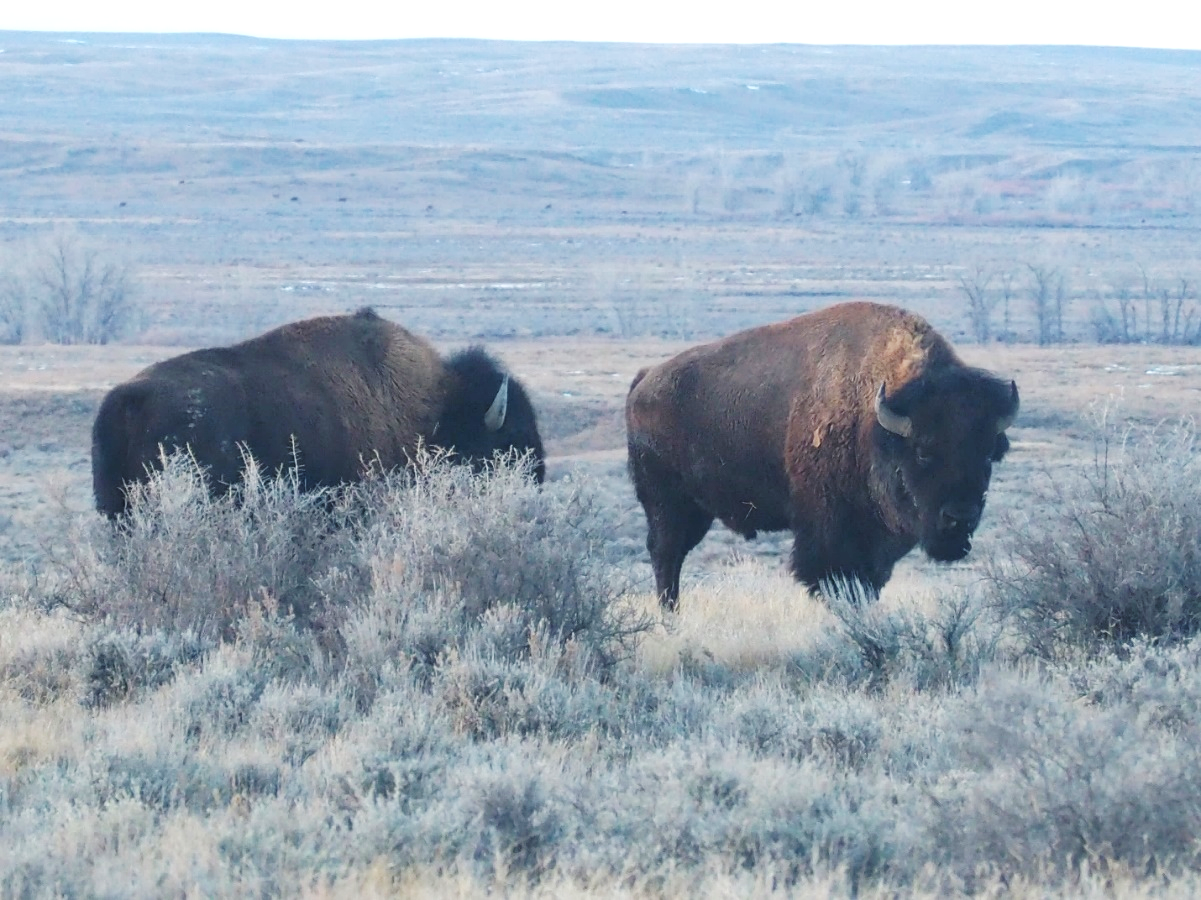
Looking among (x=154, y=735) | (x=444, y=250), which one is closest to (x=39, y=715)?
(x=154, y=735)

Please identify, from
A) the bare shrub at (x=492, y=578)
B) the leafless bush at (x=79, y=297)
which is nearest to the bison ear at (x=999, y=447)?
the bare shrub at (x=492, y=578)

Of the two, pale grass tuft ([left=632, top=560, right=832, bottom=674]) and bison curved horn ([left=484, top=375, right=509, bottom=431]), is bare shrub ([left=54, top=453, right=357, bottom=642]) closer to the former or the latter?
pale grass tuft ([left=632, top=560, right=832, bottom=674])

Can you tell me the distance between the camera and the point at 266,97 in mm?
149625

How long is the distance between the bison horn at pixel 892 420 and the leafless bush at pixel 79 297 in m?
32.8

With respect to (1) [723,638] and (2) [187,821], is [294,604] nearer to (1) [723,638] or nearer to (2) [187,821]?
(1) [723,638]

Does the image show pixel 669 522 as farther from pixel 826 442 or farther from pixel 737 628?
pixel 737 628

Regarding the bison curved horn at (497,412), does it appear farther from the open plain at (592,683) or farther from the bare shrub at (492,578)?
the bare shrub at (492,578)

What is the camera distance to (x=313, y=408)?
844cm

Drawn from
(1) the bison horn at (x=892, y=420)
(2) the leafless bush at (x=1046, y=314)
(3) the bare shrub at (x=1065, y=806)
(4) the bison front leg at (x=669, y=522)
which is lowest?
(2) the leafless bush at (x=1046, y=314)

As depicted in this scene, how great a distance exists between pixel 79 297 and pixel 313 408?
33.2 metres

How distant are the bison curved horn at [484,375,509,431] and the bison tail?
2001mm

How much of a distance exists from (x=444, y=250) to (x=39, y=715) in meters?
62.8

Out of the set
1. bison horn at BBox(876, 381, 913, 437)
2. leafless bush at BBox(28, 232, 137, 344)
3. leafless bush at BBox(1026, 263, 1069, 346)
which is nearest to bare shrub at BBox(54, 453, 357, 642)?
bison horn at BBox(876, 381, 913, 437)

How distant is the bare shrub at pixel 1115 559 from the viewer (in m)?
6.29
